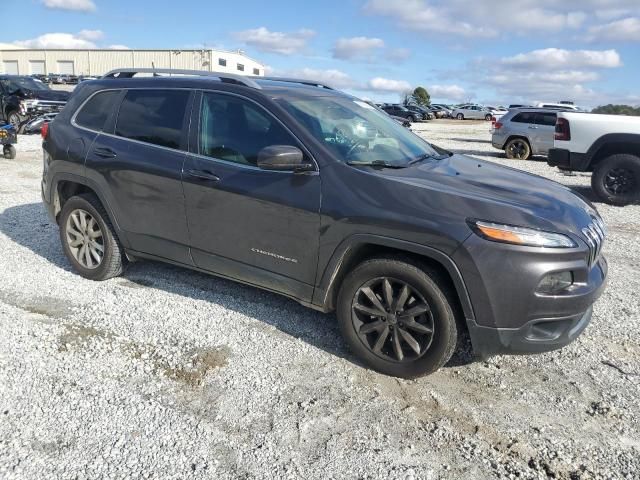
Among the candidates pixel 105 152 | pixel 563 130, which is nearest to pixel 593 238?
pixel 105 152

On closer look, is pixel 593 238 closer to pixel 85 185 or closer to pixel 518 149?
pixel 85 185

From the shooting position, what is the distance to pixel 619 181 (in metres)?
8.90

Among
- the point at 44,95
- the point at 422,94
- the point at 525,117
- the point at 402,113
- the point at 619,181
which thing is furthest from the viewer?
the point at 422,94

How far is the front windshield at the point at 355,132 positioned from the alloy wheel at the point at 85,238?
2.19m

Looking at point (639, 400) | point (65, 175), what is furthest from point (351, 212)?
point (65, 175)

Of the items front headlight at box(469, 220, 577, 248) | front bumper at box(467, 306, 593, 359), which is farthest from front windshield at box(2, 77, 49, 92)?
front bumper at box(467, 306, 593, 359)

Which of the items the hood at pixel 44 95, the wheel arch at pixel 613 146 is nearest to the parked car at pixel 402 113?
the hood at pixel 44 95

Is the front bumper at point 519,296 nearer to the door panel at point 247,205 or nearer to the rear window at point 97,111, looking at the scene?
the door panel at point 247,205

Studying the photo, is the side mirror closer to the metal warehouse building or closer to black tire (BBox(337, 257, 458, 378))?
black tire (BBox(337, 257, 458, 378))

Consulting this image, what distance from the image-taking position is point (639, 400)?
3092mm

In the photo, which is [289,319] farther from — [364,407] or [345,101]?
[345,101]

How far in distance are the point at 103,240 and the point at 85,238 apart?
251 mm

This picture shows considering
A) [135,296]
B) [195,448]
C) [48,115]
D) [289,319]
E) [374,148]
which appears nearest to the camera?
[195,448]

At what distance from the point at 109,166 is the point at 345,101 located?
205 centimetres
